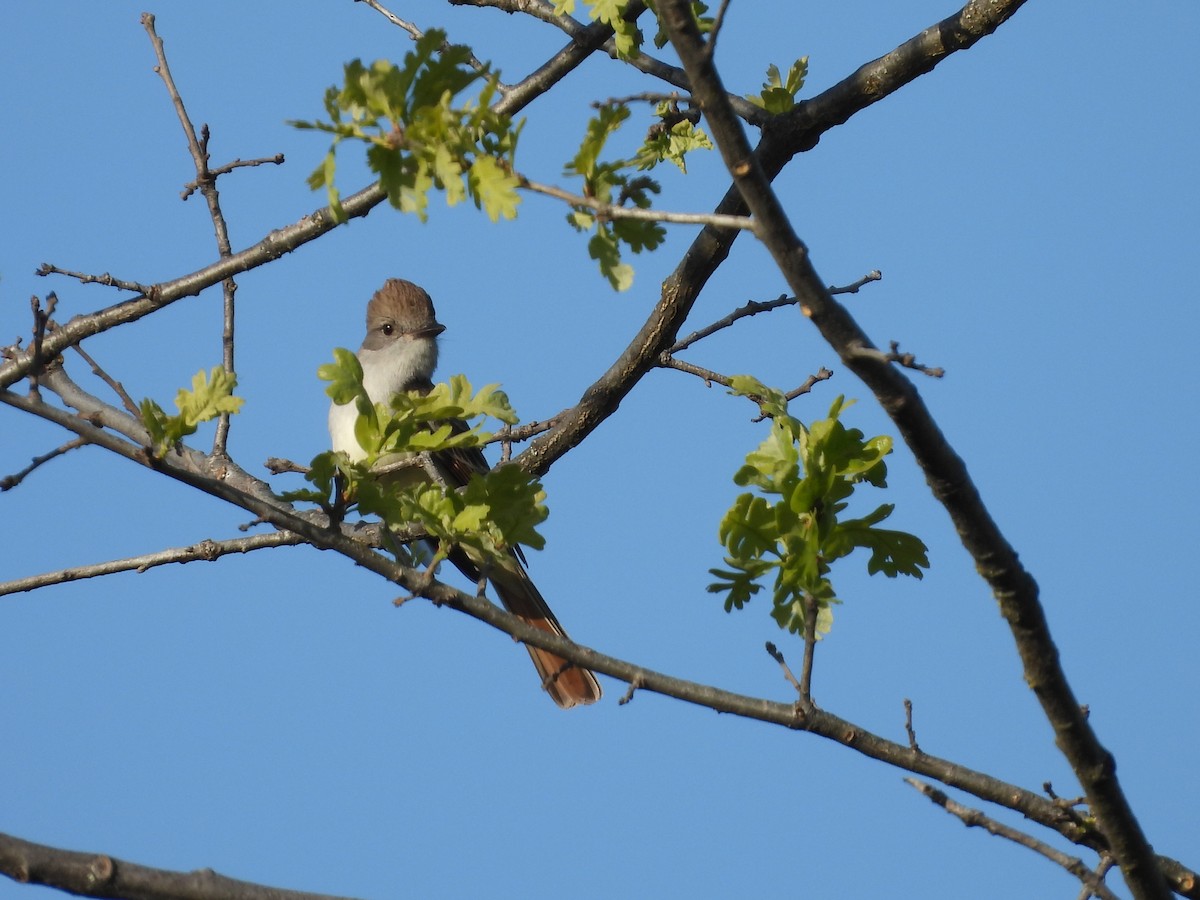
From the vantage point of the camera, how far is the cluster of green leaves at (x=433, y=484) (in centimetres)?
356

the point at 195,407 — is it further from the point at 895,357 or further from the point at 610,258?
the point at 895,357

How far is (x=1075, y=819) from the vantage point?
360 centimetres

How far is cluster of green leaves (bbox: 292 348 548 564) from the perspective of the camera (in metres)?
3.56

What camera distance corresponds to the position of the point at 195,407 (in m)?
3.37

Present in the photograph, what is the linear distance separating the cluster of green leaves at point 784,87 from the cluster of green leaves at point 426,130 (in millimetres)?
3096

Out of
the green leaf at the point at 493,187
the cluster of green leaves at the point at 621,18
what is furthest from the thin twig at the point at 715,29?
the cluster of green leaves at the point at 621,18

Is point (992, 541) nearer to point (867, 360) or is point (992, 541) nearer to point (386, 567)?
point (867, 360)

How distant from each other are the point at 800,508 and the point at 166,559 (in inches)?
110

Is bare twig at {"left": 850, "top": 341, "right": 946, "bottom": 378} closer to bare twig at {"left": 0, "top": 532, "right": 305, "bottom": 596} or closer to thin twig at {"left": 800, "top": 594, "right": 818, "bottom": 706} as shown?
thin twig at {"left": 800, "top": 594, "right": 818, "bottom": 706}

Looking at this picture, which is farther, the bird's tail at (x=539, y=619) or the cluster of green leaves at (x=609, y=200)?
the bird's tail at (x=539, y=619)

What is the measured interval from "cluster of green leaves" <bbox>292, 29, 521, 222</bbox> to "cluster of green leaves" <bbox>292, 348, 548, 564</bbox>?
0.80 m

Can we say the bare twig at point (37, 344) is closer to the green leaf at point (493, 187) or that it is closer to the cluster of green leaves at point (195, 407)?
the cluster of green leaves at point (195, 407)

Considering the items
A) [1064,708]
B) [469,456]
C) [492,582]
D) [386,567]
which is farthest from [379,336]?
[1064,708]

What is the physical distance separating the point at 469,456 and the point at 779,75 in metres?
2.99
